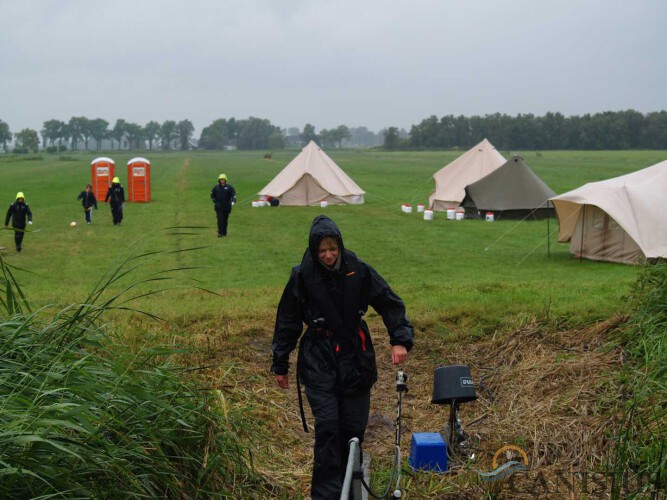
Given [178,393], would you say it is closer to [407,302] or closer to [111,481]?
[111,481]

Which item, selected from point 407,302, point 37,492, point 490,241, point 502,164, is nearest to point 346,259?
point 37,492

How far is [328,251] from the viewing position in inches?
194

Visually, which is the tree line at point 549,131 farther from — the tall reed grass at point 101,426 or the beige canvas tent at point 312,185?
the tall reed grass at point 101,426

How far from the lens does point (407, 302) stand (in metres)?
10.5

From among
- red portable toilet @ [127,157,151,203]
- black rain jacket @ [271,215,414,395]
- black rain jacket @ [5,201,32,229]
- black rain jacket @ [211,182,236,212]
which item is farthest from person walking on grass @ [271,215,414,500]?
red portable toilet @ [127,157,151,203]

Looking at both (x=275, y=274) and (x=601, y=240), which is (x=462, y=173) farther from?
(x=275, y=274)

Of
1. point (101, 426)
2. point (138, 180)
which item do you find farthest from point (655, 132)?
point (101, 426)

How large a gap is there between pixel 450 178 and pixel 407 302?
19903mm

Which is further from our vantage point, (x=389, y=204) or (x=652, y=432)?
(x=389, y=204)

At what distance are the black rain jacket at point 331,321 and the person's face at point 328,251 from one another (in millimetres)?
32

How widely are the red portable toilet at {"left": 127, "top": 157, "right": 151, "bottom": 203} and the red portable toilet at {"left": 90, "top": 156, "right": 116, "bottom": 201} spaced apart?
47.9 inches

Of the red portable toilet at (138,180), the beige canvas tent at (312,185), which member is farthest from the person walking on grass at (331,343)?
the red portable toilet at (138,180)

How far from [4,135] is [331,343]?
199 meters

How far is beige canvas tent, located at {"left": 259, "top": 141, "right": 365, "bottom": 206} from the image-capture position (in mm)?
31531
